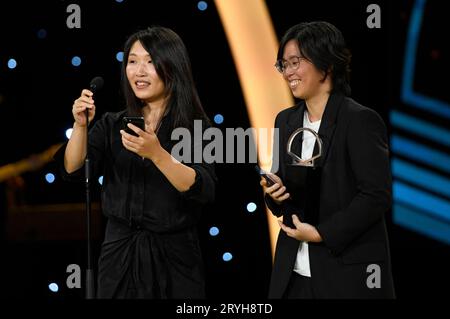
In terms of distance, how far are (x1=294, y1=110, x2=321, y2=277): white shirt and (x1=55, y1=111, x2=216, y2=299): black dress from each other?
1.02 ft

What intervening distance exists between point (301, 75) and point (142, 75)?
50 centimetres

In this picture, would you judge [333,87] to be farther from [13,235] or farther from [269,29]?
[13,235]

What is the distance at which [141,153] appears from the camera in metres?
2.13

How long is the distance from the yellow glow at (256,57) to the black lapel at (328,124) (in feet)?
3.01

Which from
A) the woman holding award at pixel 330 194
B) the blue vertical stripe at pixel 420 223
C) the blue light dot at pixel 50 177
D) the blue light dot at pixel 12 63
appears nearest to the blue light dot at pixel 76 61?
the blue light dot at pixel 12 63

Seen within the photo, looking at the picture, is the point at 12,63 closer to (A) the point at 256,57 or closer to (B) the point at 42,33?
(B) the point at 42,33

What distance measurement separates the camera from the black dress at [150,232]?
2.27m

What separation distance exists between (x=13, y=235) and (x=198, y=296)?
4.68 feet

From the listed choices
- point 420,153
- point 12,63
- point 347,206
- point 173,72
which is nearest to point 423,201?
point 420,153

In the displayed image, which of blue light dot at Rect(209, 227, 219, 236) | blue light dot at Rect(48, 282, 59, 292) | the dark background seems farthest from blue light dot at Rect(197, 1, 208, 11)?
blue light dot at Rect(48, 282, 59, 292)

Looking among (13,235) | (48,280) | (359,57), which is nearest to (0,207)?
(13,235)

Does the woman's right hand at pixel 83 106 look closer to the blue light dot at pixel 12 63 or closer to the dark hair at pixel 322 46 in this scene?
the dark hair at pixel 322 46

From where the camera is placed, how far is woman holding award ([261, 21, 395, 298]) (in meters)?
2.10

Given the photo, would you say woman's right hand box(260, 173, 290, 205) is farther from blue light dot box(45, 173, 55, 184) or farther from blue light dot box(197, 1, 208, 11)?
blue light dot box(45, 173, 55, 184)
